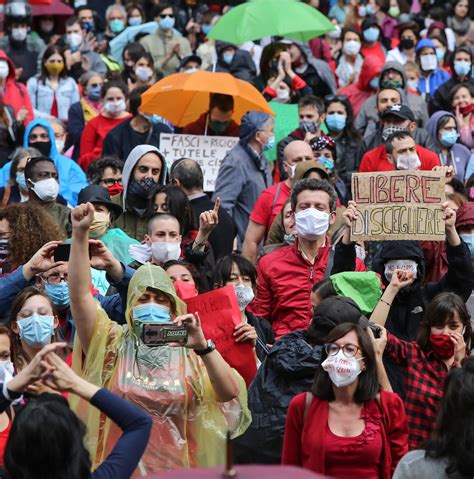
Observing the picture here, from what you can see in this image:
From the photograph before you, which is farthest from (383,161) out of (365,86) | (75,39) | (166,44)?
(75,39)

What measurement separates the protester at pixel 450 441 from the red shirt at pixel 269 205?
4.98m

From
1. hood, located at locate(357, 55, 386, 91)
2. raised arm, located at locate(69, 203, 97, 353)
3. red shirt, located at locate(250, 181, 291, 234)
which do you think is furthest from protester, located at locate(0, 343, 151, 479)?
hood, located at locate(357, 55, 386, 91)

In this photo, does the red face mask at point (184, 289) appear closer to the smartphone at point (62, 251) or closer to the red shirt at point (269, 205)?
the smartphone at point (62, 251)

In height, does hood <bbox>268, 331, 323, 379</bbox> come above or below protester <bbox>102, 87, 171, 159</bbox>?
above

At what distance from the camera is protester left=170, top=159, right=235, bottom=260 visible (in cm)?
1005

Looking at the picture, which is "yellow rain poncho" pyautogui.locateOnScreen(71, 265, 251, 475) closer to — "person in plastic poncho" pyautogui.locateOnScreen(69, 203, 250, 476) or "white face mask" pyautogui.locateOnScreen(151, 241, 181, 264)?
"person in plastic poncho" pyautogui.locateOnScreen(69, 203, 250, 476)

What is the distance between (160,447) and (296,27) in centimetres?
892

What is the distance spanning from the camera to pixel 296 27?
48.6ft

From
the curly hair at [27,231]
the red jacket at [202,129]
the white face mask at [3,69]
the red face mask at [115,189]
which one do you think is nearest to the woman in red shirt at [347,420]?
the curly hair at [27,231]

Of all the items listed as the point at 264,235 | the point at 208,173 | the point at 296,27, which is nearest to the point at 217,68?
the point at 296,27

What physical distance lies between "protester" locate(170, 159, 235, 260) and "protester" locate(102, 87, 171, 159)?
2.44 m

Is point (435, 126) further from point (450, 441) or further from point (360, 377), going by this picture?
point (450, 441)

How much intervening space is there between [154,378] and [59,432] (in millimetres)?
1596

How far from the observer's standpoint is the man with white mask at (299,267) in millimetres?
8898
